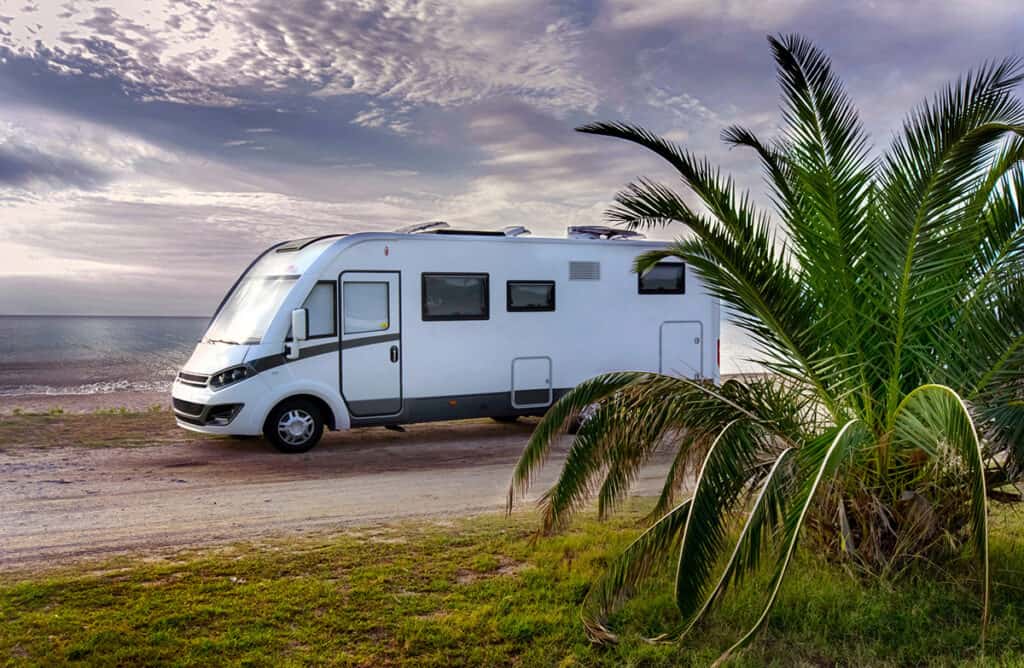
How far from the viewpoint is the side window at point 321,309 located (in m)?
10.2

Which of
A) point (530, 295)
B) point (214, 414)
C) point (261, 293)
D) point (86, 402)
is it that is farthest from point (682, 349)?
point (86, 402)

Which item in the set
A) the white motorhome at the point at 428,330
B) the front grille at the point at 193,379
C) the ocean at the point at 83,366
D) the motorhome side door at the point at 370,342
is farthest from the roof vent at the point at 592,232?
the ocean at the point at 83,366

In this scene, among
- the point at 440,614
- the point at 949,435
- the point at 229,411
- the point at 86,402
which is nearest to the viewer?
Result: the point at 949,435

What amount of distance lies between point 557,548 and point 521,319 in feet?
18.9

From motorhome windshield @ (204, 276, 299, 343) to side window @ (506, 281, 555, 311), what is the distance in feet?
9.48

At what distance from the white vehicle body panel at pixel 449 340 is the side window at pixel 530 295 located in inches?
2.9

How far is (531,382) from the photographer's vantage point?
38.1 ft

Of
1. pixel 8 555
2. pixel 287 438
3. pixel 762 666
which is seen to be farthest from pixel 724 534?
pixel 287 438

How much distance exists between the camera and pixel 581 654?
4309 mm

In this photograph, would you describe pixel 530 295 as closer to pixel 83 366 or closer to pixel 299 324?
pixel 299 324

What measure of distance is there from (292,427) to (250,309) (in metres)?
1.61

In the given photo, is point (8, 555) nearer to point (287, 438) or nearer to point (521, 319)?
point (287, 438)

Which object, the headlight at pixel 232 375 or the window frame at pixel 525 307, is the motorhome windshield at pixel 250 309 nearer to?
the headlight at pixel 232 375

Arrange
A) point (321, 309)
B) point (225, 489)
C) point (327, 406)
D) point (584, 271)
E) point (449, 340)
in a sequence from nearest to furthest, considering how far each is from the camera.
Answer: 1. point (225, 489)
2. point (321, 309)
3. point (327, 406)
4. point (449, 340)
5. point (584, 271)
